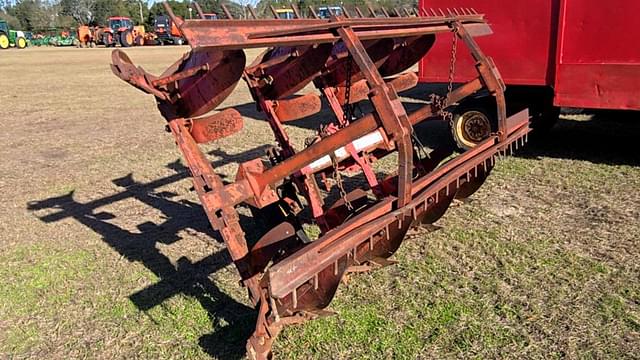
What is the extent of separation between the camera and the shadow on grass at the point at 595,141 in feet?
20.9

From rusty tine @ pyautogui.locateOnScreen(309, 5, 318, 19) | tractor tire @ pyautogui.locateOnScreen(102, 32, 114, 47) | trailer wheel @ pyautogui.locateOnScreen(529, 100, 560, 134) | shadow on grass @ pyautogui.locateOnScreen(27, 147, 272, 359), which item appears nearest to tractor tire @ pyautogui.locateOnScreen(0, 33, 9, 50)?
tractor tire @ pyautogui.locateOnScreen(102, 32, 114, 47)

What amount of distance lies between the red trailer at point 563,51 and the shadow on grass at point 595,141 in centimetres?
56

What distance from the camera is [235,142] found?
7773mm

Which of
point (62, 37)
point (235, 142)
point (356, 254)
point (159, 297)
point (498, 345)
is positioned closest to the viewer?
point (356, 254)

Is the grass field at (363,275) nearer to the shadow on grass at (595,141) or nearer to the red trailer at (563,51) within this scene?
the shadow on grass at (595,141)

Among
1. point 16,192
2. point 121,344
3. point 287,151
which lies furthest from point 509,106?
point 16,192

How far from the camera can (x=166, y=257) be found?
4121mm

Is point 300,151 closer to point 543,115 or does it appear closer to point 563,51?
point 563,51

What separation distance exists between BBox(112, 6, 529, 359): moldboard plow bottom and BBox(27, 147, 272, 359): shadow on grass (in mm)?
397

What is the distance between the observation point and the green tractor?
34.9 m

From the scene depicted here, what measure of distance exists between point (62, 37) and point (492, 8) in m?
45.6

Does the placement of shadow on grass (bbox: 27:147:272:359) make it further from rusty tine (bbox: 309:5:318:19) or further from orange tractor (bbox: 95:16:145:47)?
orange tractor (bbox: 95:16:145:47)

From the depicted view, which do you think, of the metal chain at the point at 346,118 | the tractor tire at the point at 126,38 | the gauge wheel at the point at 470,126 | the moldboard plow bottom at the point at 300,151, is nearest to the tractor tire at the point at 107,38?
the tractor tire at the point at 126,38

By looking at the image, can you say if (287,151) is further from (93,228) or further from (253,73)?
(93,228)
